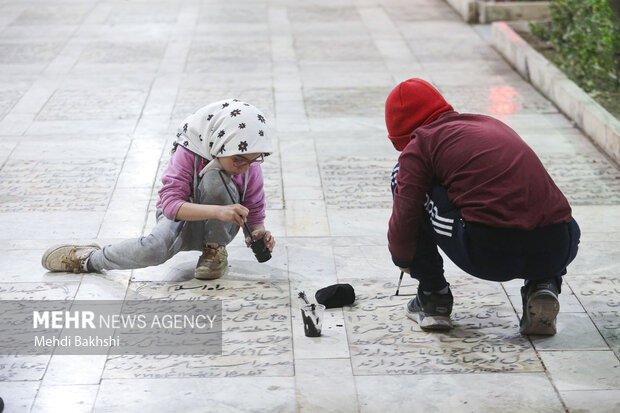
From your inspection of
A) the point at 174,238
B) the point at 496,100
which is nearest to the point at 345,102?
the point at 496,100

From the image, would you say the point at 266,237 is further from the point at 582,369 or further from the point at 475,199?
the point at 582,369

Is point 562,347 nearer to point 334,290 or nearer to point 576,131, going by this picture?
point 334,290

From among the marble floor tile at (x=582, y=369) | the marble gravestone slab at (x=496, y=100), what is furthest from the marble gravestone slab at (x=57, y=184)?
the marble gravestone slab at (x=496, y=100)

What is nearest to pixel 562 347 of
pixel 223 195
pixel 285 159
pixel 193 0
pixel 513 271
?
pixel 513 271

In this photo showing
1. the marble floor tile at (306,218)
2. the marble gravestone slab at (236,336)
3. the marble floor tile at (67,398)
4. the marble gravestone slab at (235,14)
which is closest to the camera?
the marble floor tile at (67,398)

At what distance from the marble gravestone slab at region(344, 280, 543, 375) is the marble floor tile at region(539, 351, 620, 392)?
0.08 meters

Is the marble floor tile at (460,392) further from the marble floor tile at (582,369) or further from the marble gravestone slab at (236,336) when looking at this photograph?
the marble gravestone slab at (236,336)

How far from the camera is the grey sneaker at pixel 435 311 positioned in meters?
4.36

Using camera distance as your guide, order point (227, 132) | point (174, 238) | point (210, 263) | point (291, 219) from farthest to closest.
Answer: point (291, 219) < point (210, 263) < point (174, 238) < point (227, 132)

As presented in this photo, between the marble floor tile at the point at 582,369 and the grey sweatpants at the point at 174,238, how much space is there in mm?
1762

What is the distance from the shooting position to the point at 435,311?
14.3ft

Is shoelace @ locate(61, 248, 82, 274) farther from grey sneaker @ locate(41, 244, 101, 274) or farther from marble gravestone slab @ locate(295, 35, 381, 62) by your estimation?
marble gravestone slab @ locate(295, 35, 381, 62)

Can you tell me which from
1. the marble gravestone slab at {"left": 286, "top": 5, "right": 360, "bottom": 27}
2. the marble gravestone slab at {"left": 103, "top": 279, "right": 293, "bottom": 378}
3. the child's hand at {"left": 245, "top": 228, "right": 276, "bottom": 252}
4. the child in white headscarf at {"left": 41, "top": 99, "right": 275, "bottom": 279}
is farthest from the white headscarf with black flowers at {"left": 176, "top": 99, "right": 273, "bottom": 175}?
the marble gravestone slab at {"left": 286, "top": 5, "right": 360, "bottom": 27}

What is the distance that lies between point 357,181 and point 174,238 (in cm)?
206
